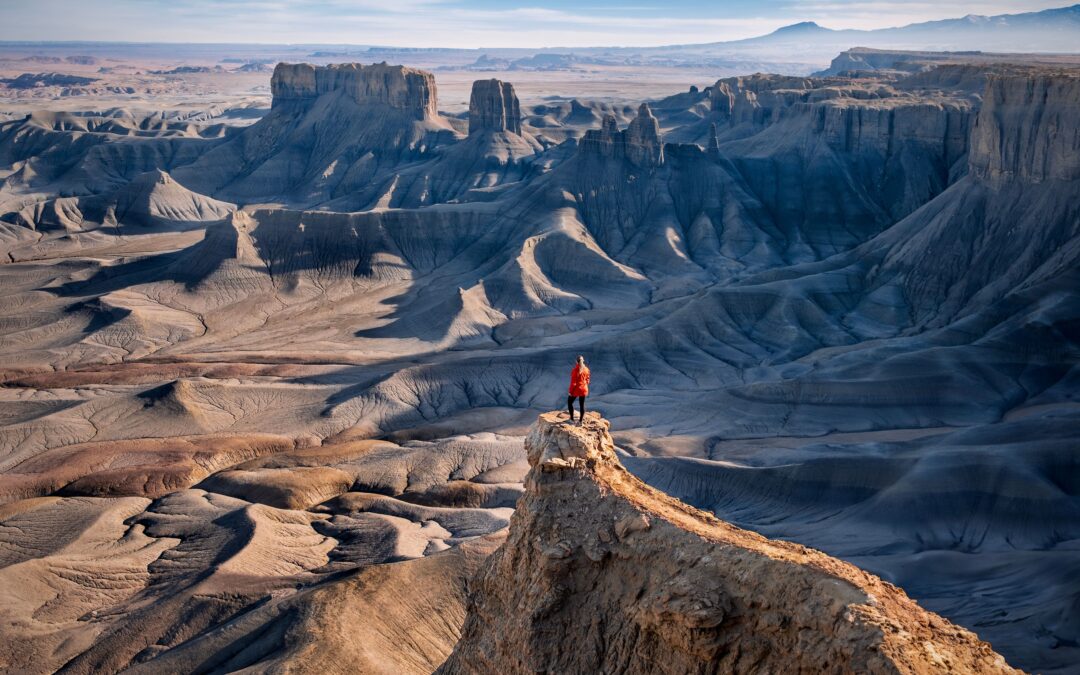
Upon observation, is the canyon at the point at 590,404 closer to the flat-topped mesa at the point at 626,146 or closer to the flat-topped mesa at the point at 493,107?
the flat-topped mesa at the point at 626,146

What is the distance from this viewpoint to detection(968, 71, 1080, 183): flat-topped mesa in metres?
78.4

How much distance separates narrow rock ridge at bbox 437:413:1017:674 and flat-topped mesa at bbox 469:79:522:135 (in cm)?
14145

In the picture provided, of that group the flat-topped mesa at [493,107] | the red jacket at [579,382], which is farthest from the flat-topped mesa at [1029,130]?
the flat-topped mesa at [493,107]

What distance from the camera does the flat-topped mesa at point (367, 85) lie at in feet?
546

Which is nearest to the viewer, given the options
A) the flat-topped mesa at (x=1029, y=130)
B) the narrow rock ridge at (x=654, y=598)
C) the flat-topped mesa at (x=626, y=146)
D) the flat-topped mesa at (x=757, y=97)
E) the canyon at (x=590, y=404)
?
the narrow rock ridge at (x=654, y=598)

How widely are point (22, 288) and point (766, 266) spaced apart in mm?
75951

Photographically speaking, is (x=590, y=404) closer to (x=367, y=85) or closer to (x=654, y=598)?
(x=654, y=598)

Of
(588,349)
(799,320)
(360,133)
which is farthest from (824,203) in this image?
(360,133)

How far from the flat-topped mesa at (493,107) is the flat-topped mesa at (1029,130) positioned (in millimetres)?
83886

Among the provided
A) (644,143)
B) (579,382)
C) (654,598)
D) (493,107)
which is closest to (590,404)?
(579,382)

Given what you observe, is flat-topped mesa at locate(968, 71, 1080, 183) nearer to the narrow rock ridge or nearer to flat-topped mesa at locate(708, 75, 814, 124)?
flat-topped mesa at locate(708, 75, 814, 124)

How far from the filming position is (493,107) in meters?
159

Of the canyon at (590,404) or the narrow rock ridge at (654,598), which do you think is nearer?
the narrow rock ridge at (654,598)

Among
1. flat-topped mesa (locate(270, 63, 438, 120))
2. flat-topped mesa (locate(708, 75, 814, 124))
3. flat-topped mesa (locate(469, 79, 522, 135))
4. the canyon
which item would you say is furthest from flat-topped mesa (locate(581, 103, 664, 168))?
flat-topped mesa (locate(270, 63, 438, 120))
